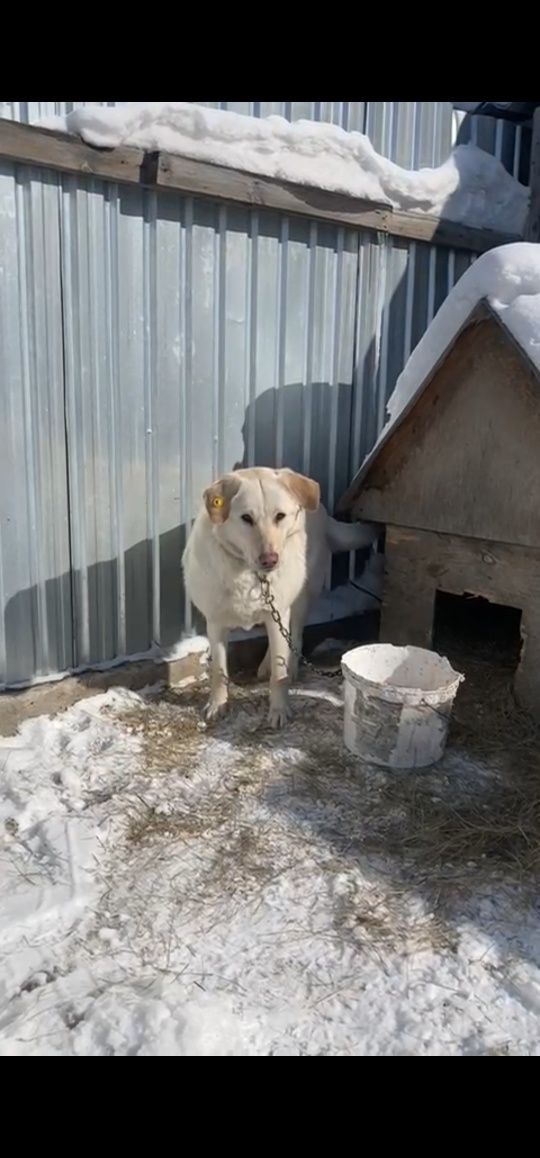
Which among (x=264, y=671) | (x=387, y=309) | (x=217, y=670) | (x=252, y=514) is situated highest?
(x=387, y=309)

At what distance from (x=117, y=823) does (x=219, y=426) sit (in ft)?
7.22

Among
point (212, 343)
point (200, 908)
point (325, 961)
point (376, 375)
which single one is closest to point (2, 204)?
point (212, 343)

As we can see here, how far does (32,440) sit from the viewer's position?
3451 millimetres

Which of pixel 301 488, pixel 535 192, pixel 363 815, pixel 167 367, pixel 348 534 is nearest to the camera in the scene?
pixel 363 815

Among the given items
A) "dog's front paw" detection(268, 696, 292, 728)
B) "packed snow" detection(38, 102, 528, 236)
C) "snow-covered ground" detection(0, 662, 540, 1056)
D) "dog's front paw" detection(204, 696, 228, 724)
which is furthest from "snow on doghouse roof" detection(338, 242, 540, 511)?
"snow-covered ground" detection(0, 662, 540, 1056)

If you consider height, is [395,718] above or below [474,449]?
below

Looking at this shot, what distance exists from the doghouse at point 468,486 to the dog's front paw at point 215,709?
1116mm

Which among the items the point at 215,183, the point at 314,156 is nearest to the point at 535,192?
the point at 314,156

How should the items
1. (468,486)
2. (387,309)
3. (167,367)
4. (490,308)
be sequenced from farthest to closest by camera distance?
(387,309) < (167,367) < (468,486) < (490,308)

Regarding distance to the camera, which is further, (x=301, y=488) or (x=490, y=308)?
(x=301, y=488)

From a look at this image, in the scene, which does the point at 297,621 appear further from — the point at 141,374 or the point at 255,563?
the point at 141,374

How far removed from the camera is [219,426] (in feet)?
13.5

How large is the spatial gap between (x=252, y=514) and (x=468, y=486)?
1.10 meters

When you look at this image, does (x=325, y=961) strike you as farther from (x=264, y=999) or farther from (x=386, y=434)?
(x=386, y=434)
